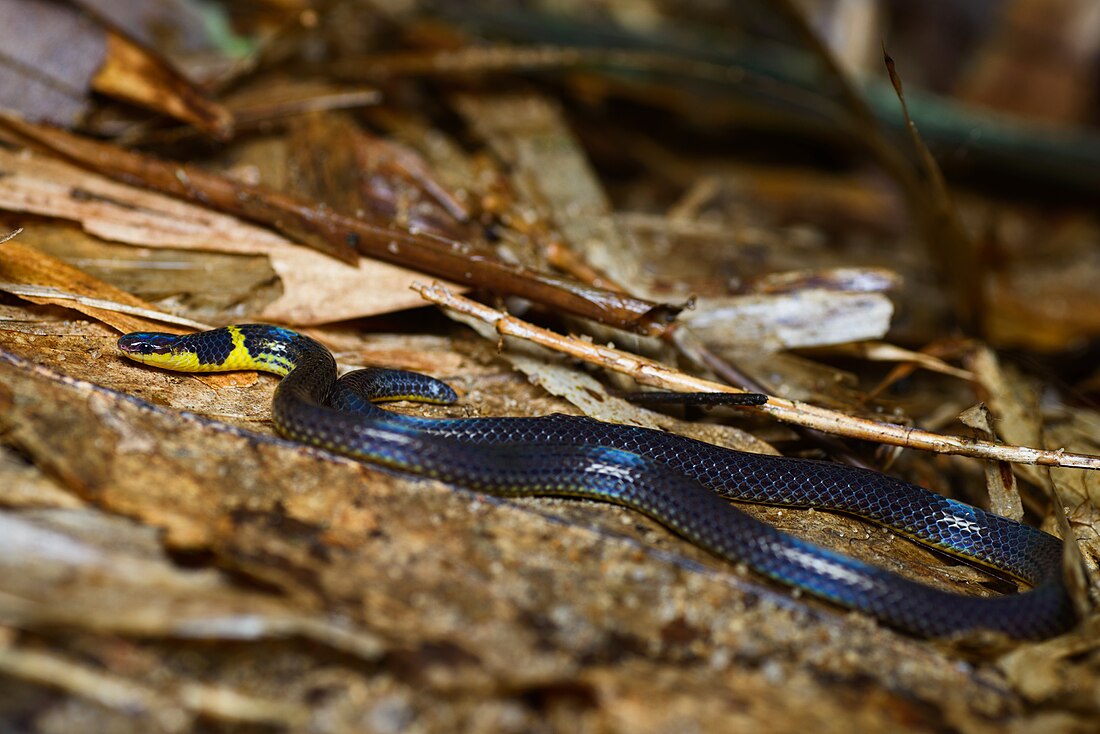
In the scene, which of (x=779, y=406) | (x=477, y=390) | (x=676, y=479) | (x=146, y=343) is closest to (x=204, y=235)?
(x=146, y=343)

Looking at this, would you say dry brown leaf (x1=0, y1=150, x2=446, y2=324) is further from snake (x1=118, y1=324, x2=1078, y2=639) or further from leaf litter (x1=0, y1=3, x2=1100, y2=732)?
snake (x1=118, y1=324, x2=1078, y2=639)

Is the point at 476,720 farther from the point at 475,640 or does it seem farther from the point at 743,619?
the point at 743,619

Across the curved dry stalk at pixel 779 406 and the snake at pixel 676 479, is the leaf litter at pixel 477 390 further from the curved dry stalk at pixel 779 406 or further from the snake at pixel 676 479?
the snake at pixel 676 479

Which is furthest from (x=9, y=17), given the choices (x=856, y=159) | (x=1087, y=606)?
(x=856, y=159)

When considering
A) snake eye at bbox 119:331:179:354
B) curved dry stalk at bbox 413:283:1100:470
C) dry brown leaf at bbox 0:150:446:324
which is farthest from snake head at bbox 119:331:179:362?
curved dry stalk at bbox 413:283:1100:470

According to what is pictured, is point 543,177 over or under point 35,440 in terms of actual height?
over

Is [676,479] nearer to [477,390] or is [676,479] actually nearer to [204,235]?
[477,390]
